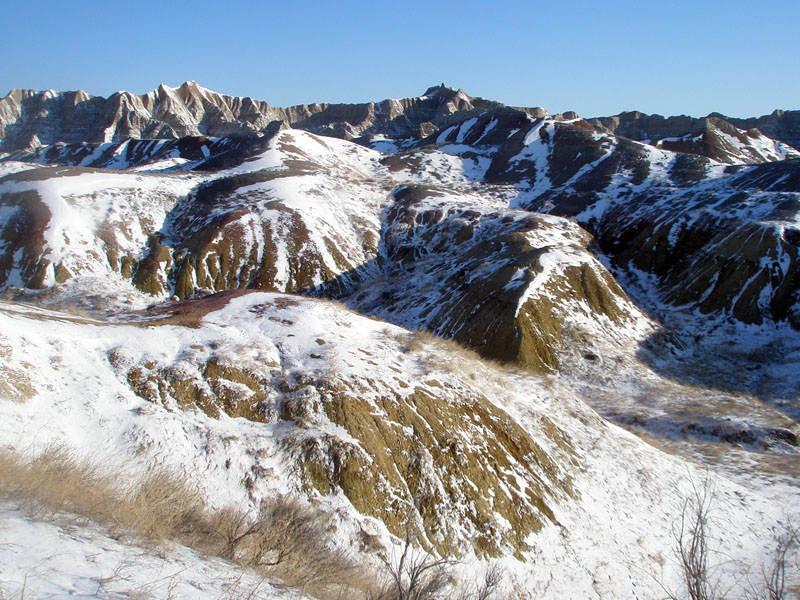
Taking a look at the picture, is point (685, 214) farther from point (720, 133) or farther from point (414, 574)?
point (720, 133)

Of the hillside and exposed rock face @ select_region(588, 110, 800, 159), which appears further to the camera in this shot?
exposed rock face @ select_region(588, 110, 800, 159)

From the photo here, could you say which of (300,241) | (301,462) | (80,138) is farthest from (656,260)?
(80,138)

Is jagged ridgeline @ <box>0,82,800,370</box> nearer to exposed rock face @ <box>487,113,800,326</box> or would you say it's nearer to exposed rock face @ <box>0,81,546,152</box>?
exposed rock face @ <box>487,113,800,326</box>

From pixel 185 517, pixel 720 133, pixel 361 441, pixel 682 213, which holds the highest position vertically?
pixel 720 133

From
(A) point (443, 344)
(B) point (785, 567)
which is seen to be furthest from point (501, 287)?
(B) point (785, 567)

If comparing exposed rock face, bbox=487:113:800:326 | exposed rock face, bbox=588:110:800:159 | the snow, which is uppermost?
exposed rock face, bbox=588:110:800:159

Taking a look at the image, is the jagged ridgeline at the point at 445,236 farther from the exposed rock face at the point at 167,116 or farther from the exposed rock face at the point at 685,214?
the exposed rock face at the point at 167,116

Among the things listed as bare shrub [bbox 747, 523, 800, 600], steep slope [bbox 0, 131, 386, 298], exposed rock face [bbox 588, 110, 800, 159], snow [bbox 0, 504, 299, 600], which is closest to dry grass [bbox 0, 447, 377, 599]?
snow [bbox 0, 504, 299, 600]
